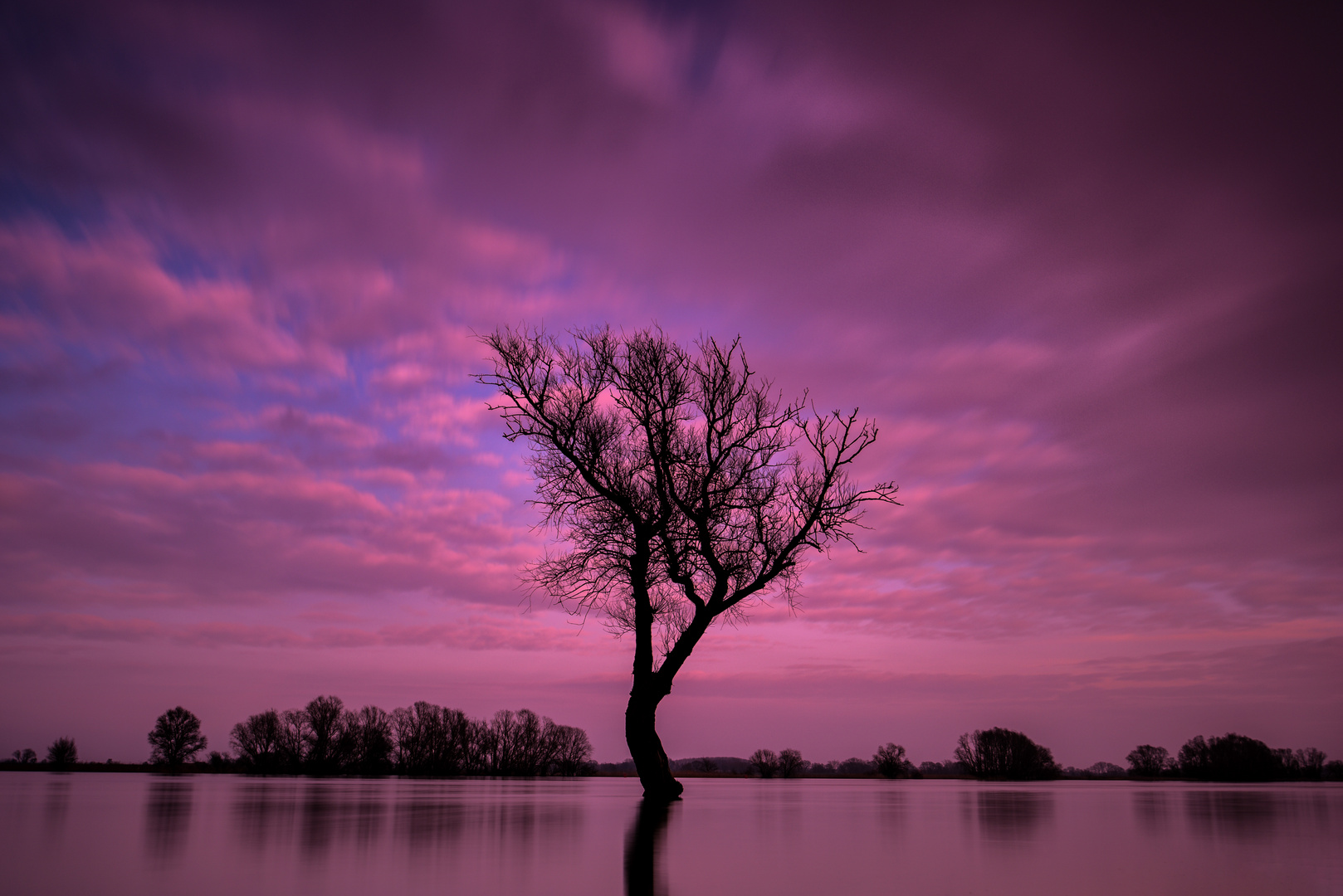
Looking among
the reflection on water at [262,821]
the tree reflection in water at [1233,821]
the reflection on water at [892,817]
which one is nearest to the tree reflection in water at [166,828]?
the reflection on water at [262,821]

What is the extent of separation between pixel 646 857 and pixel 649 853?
1.17ft

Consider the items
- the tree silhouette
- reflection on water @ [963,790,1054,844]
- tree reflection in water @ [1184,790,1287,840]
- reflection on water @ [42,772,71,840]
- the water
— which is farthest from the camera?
the tree silhouette

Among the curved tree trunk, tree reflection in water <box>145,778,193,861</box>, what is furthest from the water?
the curved tree trunk

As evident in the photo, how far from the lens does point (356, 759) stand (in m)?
87.2

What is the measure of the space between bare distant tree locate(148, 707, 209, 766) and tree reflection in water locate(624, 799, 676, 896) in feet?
338

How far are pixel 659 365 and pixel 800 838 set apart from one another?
11.3 meters

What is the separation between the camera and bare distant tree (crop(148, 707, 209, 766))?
9081cm

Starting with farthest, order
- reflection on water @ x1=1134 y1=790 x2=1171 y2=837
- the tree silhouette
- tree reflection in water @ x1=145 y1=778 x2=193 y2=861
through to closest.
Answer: the tree silhouette
reflection on water @ x1=1134 y1=790 x2=1171 y2=837
tree reflection in water @ x1=145 y1=778 x2=193 y2=861

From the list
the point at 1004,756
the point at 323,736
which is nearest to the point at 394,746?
the point at 323,736

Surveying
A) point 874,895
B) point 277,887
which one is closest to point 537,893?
point 277,887

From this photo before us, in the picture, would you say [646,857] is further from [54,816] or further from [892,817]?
[54,816]

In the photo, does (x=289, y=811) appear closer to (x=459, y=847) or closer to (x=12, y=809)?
(x=12, y=809)

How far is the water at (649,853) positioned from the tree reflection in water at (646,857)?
Answer: 0.14 feet

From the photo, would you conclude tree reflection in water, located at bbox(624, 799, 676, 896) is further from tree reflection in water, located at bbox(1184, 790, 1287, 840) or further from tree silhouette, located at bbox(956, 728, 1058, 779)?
tree silhouette, located at bbox(956, 728, 1058, 779)
